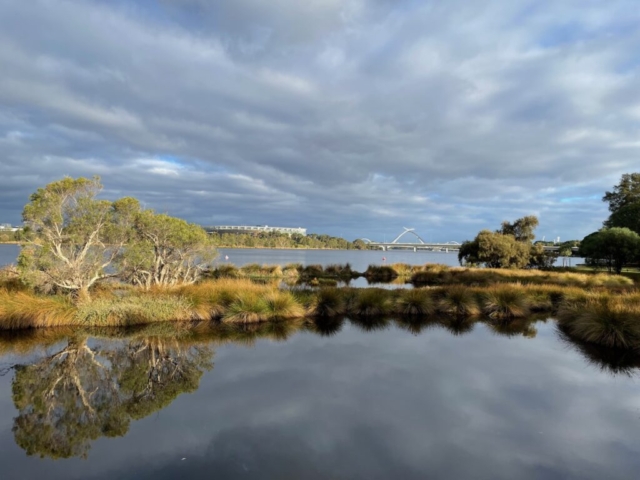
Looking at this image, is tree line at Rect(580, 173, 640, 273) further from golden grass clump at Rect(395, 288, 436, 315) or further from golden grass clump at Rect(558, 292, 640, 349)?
golden grass clump at Rect(395, 288, 436, 315)

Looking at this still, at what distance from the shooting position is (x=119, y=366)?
27.5 feet

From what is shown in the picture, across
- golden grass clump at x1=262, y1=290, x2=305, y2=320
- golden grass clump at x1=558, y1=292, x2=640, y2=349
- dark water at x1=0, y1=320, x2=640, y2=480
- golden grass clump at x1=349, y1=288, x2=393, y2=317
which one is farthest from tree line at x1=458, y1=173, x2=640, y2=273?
golden grass clump at x1=262, y1=290, x2=305, y2=320

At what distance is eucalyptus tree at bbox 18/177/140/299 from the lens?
40.0ft

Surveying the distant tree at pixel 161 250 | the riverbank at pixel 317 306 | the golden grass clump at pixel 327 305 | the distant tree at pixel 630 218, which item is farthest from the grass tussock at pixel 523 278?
the distant tree at pixel 161 250

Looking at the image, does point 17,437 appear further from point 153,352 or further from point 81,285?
point 81,285

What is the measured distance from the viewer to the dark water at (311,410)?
4961 mm

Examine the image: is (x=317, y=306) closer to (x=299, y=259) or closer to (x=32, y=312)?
(x=32, y=312)

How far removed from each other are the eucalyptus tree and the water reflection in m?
2.16

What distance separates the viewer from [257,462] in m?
4.98

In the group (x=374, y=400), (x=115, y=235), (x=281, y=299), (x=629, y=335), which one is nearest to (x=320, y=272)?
(x=281, y=299)

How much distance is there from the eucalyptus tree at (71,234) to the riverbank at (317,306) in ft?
2.54

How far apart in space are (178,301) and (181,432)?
28.6ft

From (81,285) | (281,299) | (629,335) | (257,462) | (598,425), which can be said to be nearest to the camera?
(257,462)

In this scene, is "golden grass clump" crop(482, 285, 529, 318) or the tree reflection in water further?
"golden grass clump" crop(482, 285, 529, 318)
